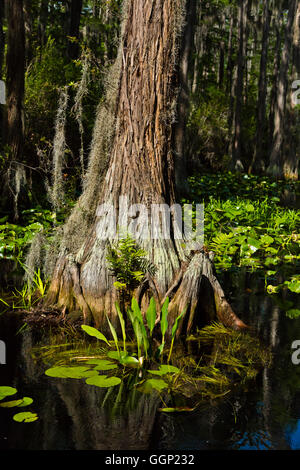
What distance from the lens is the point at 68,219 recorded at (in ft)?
14.9

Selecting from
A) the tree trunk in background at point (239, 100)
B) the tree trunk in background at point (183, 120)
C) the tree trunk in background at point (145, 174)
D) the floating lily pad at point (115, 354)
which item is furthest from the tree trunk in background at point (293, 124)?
the floating lily pad at point (115, 354)

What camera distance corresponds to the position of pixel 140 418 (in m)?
2.52

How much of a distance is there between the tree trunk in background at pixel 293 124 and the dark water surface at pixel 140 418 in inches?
669

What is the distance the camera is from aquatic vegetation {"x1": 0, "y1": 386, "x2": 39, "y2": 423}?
244 centimetres

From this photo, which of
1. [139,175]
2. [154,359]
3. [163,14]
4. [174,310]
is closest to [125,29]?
[163,14]

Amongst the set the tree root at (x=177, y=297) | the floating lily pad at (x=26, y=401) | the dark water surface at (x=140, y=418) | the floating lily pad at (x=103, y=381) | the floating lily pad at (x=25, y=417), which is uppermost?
the tree root at (x=177, y=297)

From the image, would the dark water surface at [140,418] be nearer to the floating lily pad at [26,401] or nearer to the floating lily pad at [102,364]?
the floating lily pad at [26,401]

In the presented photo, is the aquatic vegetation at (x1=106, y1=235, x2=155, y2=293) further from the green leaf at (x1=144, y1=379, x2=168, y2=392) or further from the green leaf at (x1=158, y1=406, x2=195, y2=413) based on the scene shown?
the green leaf at (x1=158, y1=406, x2=195, y2=413)

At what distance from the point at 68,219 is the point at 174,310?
1473 millimetres

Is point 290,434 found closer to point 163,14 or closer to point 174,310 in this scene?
point 174,310

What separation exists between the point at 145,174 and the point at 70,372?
5.79 ft

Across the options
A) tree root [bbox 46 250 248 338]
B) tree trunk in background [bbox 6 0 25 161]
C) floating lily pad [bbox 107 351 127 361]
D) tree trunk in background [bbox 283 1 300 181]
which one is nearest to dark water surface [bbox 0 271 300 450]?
floating lily pad [bbox 107 351 127 361]

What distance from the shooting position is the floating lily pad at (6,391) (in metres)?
2.67

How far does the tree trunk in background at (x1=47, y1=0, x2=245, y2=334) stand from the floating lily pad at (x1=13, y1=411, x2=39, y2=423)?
4.45 ft
